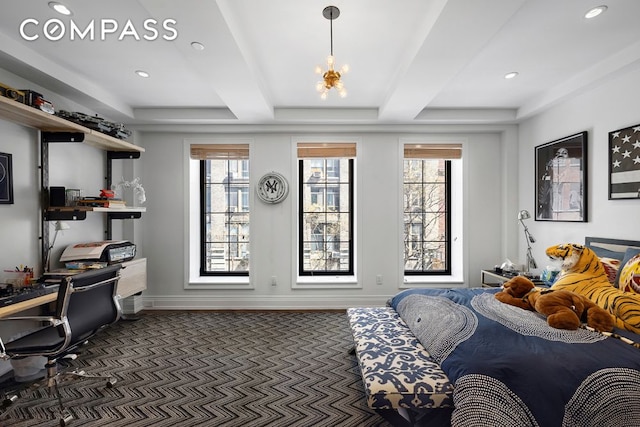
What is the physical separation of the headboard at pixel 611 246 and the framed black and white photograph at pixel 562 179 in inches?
10.2

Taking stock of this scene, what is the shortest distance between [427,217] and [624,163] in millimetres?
2246

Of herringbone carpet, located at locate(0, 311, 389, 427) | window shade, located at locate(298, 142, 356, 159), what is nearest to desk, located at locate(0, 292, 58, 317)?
herringbone carpet, located at locate(0, 311, 389, 427)

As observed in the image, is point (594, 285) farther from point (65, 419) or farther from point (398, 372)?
point (65, 419)

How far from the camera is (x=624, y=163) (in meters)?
2.67

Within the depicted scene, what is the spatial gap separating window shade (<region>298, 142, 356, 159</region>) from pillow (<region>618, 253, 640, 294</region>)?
9.72 ft

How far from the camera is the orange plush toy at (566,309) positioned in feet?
5.97

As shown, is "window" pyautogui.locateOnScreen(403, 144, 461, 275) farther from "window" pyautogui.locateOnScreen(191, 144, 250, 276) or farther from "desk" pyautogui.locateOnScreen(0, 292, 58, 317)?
"desk" pyautogui.locateOnScreen(0, 292, 58, 317)

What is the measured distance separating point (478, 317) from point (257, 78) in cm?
265

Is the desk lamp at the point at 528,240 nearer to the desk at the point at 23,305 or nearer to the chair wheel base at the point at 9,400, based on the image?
the desk at the point at 23,305

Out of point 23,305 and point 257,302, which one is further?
point 257,302

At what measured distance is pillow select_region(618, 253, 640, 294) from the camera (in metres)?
2.05

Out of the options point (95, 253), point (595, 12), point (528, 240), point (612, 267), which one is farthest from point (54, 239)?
point (528, 240)

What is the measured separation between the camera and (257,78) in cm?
290

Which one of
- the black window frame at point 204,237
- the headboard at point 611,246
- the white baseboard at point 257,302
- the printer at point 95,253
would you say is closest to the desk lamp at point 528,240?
the headboard at point 611,246
